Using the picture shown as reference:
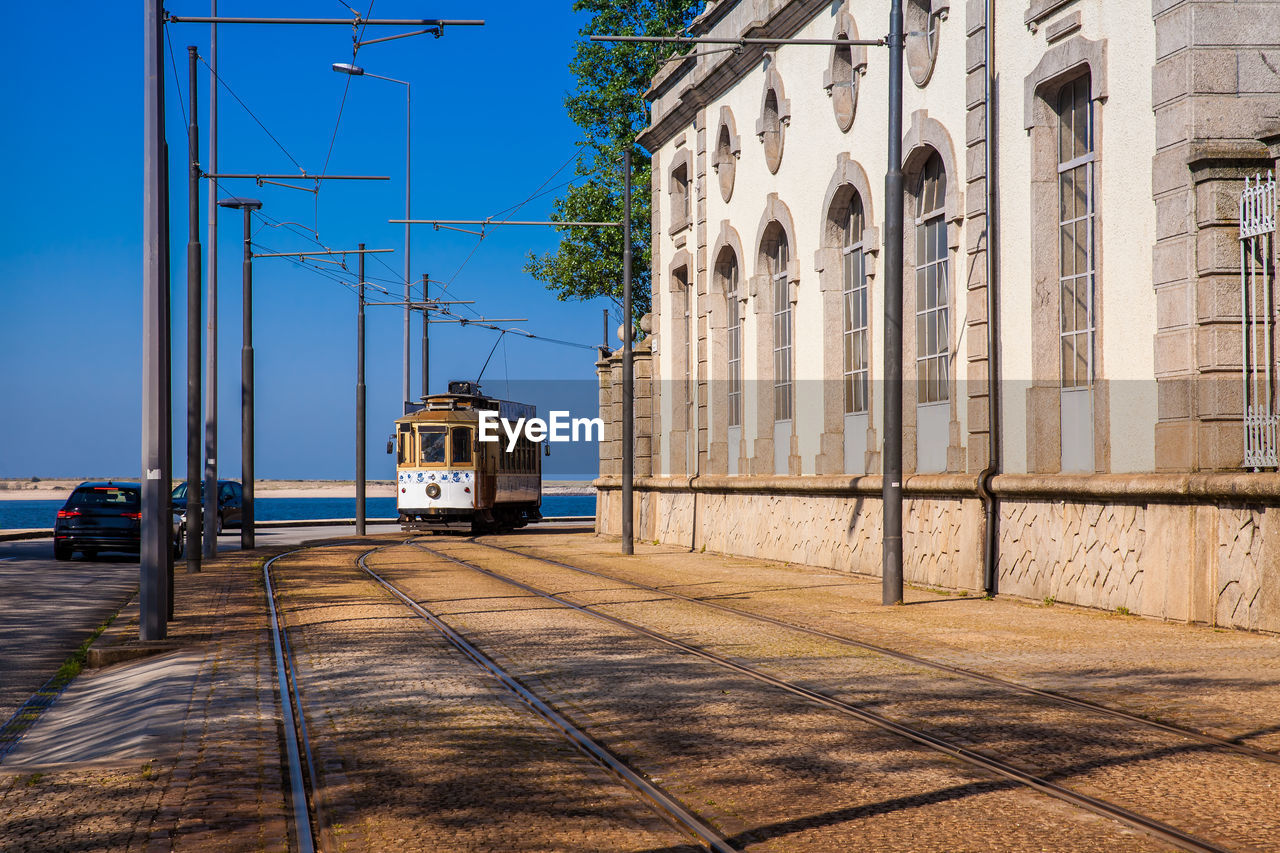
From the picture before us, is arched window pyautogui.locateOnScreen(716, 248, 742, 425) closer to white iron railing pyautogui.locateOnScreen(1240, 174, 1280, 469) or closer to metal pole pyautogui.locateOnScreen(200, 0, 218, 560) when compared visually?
metal pole pyautogui.locateOnScreen(200, 0, 218, 560)

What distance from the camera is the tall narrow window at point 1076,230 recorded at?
638 inches

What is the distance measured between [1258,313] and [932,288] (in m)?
7.48

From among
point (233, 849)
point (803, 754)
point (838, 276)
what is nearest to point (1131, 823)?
point (803, 754)

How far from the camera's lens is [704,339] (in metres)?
31.7

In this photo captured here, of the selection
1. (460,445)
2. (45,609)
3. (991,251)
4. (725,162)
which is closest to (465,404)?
(460,445)

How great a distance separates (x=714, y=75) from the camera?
97.7 ft

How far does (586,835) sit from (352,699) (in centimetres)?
386

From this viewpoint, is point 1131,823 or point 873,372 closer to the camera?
point 1131,823

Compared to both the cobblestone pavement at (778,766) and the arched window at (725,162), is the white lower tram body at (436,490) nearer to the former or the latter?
the arched window at (725,162)

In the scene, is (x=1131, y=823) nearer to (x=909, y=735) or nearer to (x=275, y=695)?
(x=909, y=735)

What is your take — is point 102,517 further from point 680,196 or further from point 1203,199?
point 1203,199

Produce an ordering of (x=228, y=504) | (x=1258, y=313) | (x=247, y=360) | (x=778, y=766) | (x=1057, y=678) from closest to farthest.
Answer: (x=778, y=766) < (x=1057, y=678) < (x=1258, y=313) < (x=247, y=360) < (x=228, y=504)

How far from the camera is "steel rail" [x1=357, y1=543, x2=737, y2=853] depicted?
18.0ft

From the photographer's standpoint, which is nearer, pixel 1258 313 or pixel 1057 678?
pixel 1057 678
